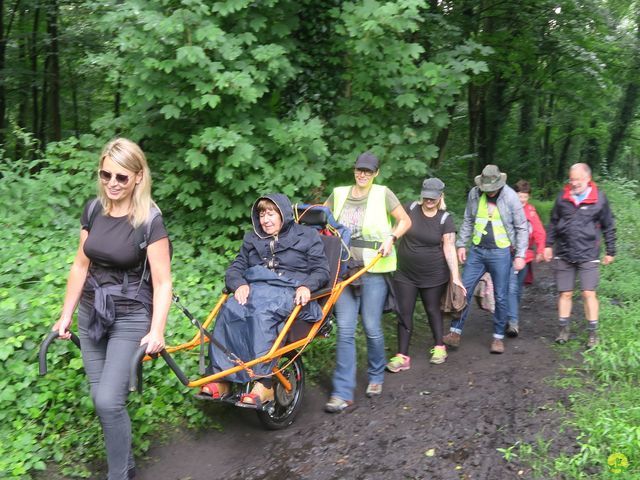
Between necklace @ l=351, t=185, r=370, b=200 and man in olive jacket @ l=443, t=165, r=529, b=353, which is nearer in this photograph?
necklace @ l=351, t=185, r=370, b=200

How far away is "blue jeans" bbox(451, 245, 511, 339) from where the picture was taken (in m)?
6.82

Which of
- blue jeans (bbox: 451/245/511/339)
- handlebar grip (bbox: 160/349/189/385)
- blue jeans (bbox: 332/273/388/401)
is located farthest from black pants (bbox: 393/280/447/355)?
handlebar grip (bbox: 160/349/189/385)

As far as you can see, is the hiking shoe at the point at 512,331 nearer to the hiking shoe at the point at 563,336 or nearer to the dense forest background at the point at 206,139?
the hiking shoe at the point at 563,336

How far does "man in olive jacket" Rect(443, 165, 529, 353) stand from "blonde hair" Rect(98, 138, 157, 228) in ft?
14.0

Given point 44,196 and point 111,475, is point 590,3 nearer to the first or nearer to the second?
point 44,196

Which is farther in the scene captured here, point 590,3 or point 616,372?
point 590,3

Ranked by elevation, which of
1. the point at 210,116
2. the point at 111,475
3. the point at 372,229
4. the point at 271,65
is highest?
the point at 271,65

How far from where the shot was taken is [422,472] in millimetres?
4250

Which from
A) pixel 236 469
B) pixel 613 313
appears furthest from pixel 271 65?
pixel 613 313

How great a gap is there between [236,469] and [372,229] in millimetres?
2462

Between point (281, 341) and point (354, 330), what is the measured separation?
124cm

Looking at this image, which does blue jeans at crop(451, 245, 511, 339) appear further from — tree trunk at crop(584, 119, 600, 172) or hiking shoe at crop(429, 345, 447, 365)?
tree trunk at crop(584, 119, 600, 172)

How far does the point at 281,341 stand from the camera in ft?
15.1

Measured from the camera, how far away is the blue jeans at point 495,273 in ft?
22.4
